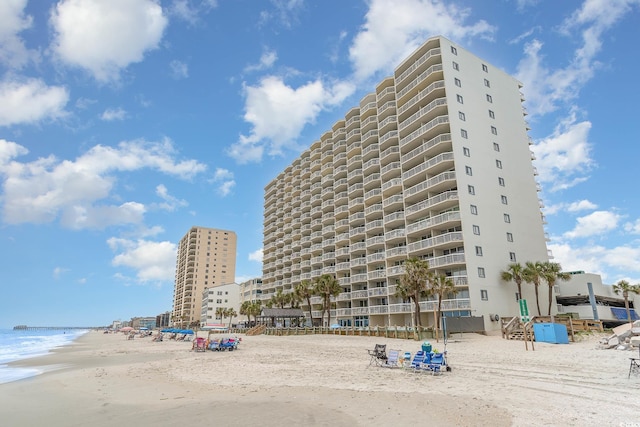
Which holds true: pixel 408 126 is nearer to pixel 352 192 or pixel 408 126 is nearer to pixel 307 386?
pixel 352 192

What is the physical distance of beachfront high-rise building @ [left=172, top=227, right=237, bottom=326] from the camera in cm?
13600

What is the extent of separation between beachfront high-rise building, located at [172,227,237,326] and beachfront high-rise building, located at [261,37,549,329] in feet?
268

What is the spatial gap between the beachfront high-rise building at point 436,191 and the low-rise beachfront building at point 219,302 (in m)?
61.8

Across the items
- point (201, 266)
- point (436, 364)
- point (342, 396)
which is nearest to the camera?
point (342, 396)

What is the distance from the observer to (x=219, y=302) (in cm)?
12144

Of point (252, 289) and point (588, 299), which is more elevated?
point (252, 289)

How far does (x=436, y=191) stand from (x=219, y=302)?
93.1 m

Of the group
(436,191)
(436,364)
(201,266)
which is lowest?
(436,364)

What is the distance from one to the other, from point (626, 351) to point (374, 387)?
16.6 meters

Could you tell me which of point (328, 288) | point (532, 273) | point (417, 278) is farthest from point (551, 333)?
point (328, 288)

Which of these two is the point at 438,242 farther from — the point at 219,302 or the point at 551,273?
the point at 219,302

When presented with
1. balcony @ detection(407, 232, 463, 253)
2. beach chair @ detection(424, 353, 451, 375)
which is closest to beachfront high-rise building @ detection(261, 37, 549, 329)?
balcony @ detection(407, 232, 463, 253)

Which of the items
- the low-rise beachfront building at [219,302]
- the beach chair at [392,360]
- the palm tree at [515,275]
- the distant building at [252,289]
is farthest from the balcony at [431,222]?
the low-rise beachfront building at [219,302]

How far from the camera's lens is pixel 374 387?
13516mm
